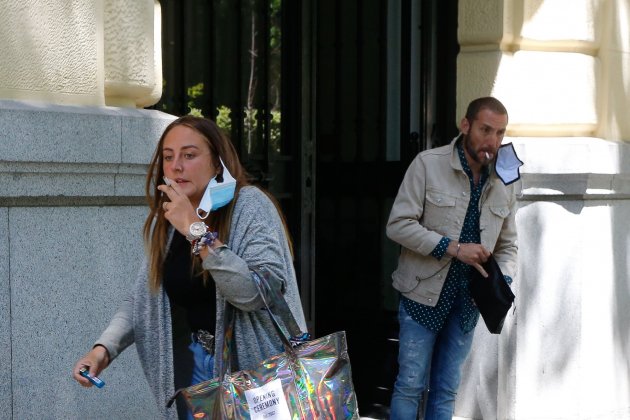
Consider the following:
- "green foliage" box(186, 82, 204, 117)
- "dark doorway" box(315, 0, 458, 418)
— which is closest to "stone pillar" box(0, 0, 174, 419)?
"green foliage" box(186, 82, 204, 117)

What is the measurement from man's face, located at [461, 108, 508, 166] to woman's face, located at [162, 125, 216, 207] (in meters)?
2.36

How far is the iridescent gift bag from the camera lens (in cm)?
340

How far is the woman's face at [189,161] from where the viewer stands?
3.71 m

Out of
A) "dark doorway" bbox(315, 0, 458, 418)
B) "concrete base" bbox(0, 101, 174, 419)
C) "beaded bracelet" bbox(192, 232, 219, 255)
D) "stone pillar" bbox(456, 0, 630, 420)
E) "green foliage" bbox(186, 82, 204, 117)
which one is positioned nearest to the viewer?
"beaded bracelet" bbox(192, 232, 219, 255)

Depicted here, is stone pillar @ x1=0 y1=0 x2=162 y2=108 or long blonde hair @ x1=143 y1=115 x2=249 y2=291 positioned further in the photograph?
stone pillar @ x1=0 y1=0 x2=162 y2=108

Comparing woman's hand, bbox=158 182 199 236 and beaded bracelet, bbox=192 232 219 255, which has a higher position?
woman's hand, bbox=158 182 199 236

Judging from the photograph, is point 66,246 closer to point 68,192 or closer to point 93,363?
point 68,192

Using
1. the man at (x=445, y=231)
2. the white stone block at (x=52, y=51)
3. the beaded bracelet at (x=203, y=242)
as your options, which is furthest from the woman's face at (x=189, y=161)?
the man at (x=445, y=231)

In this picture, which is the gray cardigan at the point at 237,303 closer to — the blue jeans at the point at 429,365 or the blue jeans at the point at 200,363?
the blue jeans at the point at 200,363

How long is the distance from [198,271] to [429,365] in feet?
8.48

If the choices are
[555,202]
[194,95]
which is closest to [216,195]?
[194,95]

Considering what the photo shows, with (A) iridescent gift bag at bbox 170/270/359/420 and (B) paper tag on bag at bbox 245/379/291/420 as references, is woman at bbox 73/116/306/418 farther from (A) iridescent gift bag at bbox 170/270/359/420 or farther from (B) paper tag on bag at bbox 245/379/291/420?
(B) paper tag on bag at bbox 245/379/291/420

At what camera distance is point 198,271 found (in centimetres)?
368

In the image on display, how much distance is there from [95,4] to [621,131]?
3.98 metres
